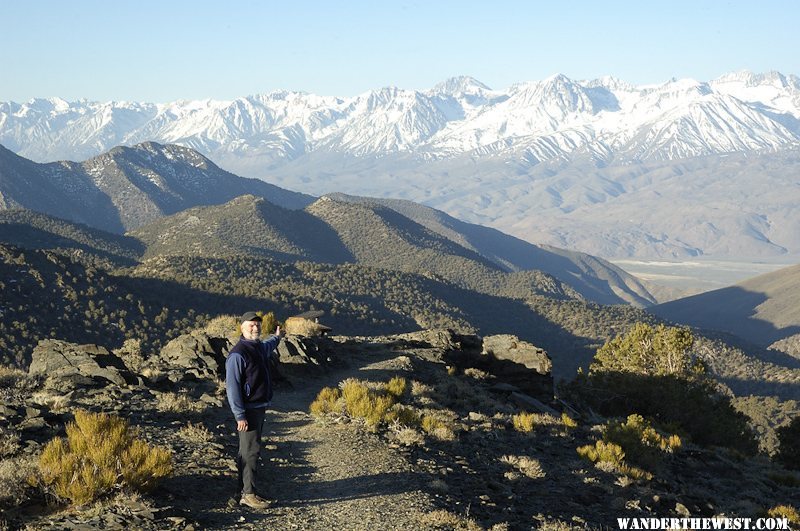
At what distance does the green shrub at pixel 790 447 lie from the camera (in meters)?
27.5

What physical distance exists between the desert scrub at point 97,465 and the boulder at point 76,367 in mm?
7031

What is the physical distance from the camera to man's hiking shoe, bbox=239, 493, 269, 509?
980 cm

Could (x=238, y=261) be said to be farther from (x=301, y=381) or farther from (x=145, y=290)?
(x=301, y=381)

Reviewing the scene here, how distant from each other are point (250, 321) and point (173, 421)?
517 centimetres

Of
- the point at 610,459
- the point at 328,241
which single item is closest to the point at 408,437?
the point at 610,459

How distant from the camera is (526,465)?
13.8m

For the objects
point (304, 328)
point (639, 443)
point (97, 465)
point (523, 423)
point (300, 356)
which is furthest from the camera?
point (304, 328)

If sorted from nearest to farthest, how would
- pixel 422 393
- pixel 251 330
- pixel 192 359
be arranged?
pixel 251 330 < pixel 422 393 < pixel 192 359

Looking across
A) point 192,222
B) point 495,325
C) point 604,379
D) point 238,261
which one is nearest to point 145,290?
point 238,261

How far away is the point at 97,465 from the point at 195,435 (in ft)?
12.1

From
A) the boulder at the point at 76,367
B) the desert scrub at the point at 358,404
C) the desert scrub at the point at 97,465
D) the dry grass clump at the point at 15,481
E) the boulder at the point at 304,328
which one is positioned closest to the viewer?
the dry grass clump at the point at 15,481

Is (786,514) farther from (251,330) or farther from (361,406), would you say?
(251,330)

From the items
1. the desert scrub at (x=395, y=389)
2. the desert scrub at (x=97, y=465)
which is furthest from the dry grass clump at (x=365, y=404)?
the desert scrub at (x=97, y=465)

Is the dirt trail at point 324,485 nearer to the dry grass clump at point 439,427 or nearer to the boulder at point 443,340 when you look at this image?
the dry grass clump at point 439,427
